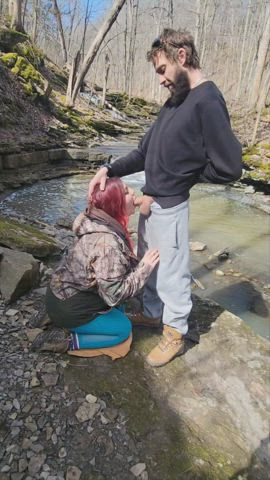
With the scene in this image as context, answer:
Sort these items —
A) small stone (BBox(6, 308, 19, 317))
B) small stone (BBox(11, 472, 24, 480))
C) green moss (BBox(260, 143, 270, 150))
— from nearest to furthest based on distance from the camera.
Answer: small stone (BBox(11, 472, 24, 480))
small stone (BBox(6, 308, 19, 317))
green moss (BBox(260, 143, 270, 150))

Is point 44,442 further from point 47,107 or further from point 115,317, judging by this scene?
point 47,107

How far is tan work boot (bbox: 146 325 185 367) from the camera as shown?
2.47 m

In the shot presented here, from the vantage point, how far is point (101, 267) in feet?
6.91

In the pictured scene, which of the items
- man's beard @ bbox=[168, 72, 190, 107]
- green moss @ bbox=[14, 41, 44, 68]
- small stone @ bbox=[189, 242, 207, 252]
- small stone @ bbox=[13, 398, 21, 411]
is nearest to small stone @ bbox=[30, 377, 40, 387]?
small stone @ bbox=[13, 398, 21, 411]

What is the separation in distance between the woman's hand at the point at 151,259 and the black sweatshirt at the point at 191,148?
0.31 m

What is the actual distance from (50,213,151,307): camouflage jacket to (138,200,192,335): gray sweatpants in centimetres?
18

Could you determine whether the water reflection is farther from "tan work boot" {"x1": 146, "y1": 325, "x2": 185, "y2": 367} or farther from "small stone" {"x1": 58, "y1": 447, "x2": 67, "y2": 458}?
"small stone" {"x1": 58, "y1": 447, "x2": 67, "y2": 458}

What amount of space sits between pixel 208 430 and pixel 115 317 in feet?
2.88

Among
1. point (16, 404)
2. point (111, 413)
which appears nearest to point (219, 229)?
point (111, 413)

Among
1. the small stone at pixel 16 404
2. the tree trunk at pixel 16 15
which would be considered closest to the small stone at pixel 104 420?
the small stone at pixel 16 404

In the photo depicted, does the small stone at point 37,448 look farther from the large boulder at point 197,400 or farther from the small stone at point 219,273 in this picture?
the small stone at point 219,273

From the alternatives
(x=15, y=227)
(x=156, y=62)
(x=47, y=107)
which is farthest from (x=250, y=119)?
(x=156, y=62)

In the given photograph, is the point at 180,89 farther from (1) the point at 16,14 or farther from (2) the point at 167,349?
(1) the point at 16,14

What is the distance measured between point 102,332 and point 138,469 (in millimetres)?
842
